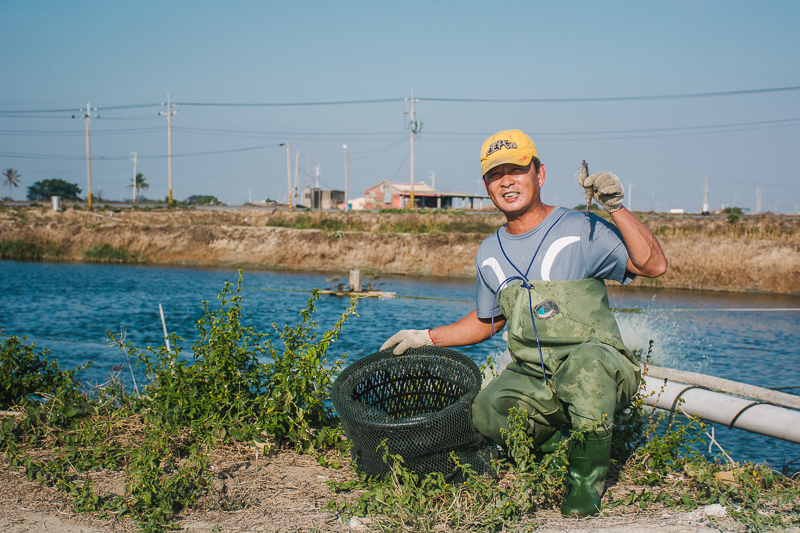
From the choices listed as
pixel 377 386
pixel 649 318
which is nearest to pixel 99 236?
pixel 649 318

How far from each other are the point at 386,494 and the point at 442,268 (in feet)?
96.3

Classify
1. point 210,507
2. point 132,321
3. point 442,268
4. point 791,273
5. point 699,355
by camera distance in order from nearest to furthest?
point 210,507
point 699,355
point 132,321
point 791,273
point 442,268

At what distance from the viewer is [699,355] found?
13516mm

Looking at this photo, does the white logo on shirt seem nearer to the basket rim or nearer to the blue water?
the basket rim

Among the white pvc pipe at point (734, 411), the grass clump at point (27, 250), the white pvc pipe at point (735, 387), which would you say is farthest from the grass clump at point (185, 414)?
the grass clump at point (27, 250)

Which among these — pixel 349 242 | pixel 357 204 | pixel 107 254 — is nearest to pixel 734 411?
pixel 349 242

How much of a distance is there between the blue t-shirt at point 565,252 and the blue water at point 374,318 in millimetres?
4504

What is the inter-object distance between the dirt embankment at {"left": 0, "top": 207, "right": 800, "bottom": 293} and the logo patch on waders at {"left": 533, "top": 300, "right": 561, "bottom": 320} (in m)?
27.1

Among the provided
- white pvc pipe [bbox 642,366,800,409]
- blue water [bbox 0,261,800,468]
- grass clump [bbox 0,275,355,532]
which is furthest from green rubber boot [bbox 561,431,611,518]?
blue water [bbox 0,261,800,468]

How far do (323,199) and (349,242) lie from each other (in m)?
40.7

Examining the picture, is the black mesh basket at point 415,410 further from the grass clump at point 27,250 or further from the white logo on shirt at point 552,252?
the grass clump at point 27,250

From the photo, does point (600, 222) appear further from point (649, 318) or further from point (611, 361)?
point (649, 318)

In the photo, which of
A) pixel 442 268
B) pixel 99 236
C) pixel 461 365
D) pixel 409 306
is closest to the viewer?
pixel 461 365

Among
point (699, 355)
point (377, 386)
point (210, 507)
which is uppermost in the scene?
point (377, 386)
